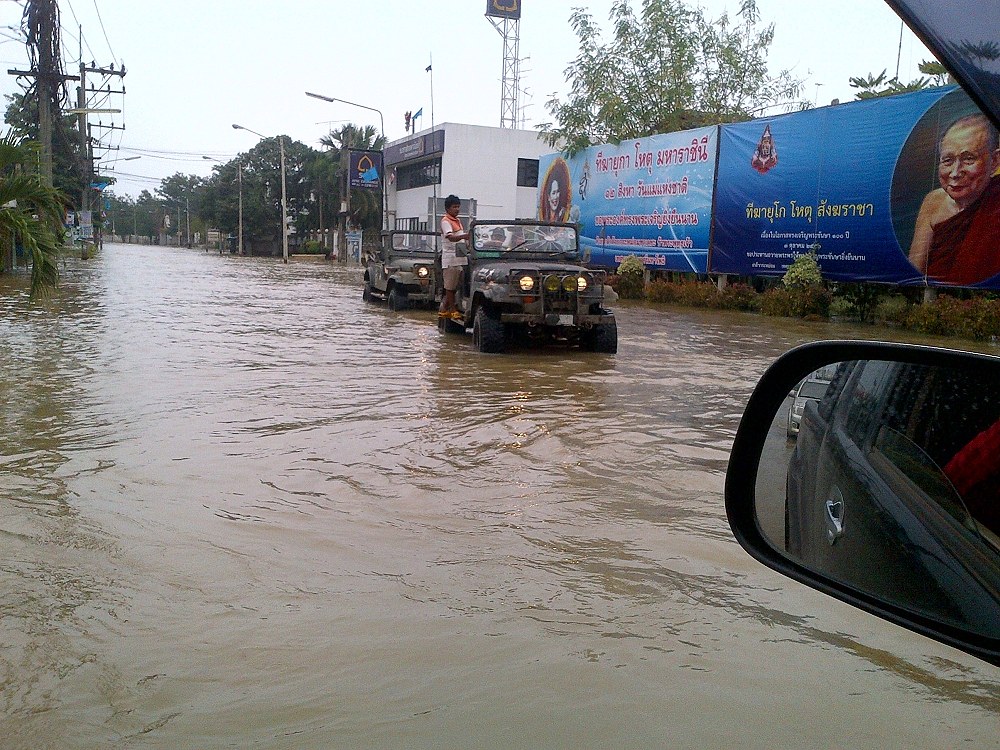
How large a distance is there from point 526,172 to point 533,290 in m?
34.0

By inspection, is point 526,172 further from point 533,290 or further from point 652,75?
point 533,290

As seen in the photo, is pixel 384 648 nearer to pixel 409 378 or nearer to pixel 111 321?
pixel 409 378

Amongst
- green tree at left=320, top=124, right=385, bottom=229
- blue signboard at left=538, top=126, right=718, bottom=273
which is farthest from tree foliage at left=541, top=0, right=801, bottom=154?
green tree at left=320, top=124, right=385, bottom=229

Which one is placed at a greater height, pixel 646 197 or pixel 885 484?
pixel 646 197

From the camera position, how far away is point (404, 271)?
17.4 metres

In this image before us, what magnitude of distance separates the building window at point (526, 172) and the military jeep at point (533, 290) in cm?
3197

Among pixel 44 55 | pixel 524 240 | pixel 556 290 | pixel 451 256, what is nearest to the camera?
pixel 556 290

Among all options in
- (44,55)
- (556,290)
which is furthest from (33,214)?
(44,55)

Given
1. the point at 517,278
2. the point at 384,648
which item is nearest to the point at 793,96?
the point at 517,278

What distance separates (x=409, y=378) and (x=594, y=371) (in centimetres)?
192

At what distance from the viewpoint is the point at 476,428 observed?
6.65 meters

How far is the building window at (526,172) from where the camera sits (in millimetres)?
43156

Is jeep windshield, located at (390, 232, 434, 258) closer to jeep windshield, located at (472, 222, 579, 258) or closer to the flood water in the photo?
jeep windshield, located at (472, 222, 579, 258)

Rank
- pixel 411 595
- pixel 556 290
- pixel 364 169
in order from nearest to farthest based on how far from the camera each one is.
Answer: pixel 411 595 < pixel 556 290 < pixel 364 169
